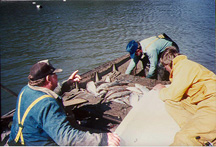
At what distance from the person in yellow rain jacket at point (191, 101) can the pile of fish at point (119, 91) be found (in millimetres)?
1380

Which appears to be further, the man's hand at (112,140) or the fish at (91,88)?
the fish at (91,88)

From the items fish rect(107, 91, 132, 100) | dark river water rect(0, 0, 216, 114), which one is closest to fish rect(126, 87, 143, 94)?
fish rect(107, 91, 132, 100)

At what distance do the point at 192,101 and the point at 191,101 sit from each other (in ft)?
0.06

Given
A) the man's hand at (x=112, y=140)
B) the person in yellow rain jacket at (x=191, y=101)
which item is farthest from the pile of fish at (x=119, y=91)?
the man's hand at (x=112, y=140)

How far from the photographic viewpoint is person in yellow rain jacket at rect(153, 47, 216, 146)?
101 inches

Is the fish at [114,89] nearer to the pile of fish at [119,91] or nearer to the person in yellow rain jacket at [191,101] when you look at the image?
the pile of fish at [119,91]

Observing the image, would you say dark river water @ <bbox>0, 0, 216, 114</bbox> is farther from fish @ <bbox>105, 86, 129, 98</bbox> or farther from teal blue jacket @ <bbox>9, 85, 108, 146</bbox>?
teal blue jacket @ <bbox>9, 85, 108, 146</bbox>

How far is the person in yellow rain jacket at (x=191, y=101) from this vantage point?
2555 millimetres

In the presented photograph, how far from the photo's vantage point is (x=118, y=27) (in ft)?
63.3

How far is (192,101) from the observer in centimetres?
309

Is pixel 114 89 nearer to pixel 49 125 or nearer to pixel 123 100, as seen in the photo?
pixel 123 100

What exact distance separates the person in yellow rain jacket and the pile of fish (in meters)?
1.38

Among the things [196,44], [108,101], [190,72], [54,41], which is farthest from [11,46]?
[196,44]

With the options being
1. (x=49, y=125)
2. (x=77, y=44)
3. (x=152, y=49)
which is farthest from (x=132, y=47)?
(x=77, y=44)
